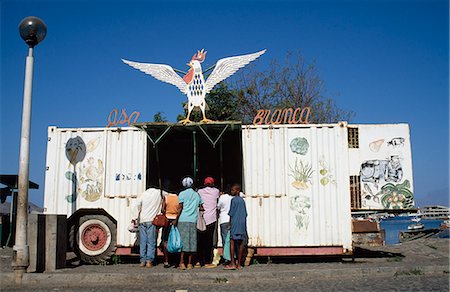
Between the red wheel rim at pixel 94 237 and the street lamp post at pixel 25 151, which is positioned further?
the red wheel rim at pixel 94 237

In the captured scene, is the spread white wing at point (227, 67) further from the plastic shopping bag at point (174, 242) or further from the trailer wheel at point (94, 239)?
the trailer wheel at point (94, 239)

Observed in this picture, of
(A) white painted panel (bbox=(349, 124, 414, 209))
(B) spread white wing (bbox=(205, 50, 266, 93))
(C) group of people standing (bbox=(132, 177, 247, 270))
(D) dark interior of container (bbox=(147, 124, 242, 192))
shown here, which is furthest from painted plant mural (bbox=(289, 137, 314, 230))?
(B) spread white wing (bbox=(205, 50, 266, 93))

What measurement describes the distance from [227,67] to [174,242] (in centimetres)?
459

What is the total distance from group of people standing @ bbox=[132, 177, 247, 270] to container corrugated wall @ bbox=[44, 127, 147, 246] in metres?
0.78

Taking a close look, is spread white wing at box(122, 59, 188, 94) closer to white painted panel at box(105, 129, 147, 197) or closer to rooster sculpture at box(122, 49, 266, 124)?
rooster sculpture at box(122, 49, 266, 124)

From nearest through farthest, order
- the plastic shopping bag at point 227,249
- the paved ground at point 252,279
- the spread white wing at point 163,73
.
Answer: the paved ground at point 252,279 < the plastic shopping bag at point 227,249 < the spread white wing at point 163,73

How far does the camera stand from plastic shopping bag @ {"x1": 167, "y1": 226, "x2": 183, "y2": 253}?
372 inches

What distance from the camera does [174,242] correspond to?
31.1 ft

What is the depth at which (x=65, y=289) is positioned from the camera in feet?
26.2

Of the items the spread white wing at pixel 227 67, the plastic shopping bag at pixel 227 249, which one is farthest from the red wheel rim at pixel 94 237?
the spread white wing at pixel 227 67

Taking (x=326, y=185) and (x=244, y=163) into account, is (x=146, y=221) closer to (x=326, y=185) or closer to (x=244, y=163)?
(x=244, y=163)

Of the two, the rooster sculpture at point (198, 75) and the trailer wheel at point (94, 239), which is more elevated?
the rooster sculpture at point (198, 75)

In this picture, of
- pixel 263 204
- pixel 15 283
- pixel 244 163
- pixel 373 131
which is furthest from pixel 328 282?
pixel 15 283

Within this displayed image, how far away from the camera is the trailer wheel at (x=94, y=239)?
424 inches
